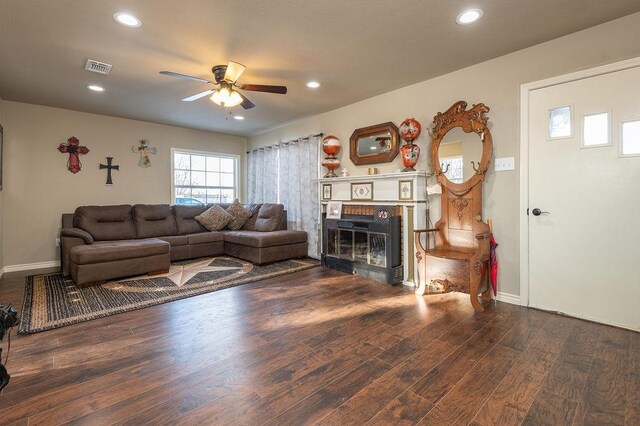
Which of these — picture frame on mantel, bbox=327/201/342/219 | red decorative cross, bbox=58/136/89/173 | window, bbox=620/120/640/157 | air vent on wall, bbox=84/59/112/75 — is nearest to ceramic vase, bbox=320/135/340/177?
picture frame on mantel, bbox=327/201/342/219

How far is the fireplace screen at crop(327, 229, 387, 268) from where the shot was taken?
386 cm

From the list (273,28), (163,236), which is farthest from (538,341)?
(163,236)

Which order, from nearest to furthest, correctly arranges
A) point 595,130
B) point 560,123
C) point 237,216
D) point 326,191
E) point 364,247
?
point 595,130, point 560,123, point 364,247, point 326,191, point 237,216

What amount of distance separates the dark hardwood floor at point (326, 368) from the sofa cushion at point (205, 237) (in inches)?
92.1

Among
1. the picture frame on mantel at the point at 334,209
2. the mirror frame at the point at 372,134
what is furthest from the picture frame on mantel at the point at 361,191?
the mirror frame at the point at 372,134

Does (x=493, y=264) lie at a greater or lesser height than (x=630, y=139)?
lesser

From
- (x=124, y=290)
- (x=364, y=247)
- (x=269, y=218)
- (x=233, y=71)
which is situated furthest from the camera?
(x=269, y=218)

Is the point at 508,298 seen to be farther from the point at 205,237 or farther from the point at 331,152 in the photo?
the point at 205,237

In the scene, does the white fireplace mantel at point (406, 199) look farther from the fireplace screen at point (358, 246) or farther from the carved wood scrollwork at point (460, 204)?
the carved wood scrollwork at point (460, 204)

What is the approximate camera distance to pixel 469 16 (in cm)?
239

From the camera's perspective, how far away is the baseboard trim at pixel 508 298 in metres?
2.99

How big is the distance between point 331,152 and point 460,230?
7.19 feet

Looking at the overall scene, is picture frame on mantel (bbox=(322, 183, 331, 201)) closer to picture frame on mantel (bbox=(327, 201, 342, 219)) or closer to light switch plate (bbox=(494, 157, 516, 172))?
picture frame on mantel (bbox=(327, 201, 342, 219))

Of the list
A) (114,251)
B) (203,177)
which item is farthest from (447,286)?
(203,177)
